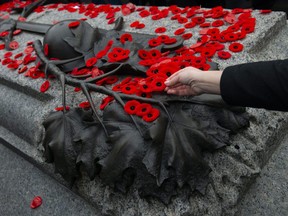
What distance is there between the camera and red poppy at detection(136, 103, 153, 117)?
181cm

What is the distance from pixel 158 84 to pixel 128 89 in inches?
9.5

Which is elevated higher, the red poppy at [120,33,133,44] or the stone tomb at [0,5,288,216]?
the red poppy at [120,33,133,44]

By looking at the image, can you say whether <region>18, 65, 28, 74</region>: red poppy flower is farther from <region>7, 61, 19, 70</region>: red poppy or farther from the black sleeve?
the black sleeve

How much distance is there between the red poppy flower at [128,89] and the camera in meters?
2.06

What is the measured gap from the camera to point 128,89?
210 cm

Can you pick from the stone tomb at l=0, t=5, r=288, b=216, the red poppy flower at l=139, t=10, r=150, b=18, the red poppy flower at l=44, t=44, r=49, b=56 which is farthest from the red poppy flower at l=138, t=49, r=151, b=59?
the red poppy flower at l=139, t=10, r=150, b=18

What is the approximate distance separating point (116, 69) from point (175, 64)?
451mm

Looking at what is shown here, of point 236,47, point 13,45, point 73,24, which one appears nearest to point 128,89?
point 236,47

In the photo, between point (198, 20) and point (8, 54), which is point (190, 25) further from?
point (8, 54)

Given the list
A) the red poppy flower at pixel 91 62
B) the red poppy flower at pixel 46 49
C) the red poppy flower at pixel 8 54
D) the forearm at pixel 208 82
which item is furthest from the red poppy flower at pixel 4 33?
the forearm at pixel 208 82

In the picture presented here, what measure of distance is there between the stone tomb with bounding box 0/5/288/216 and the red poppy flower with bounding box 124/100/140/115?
1.59 ft

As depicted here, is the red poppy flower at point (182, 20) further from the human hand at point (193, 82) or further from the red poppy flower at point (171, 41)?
the human hand at point (193, 82)

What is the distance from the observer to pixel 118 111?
1.89 metres

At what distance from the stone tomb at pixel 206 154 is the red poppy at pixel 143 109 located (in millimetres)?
444
